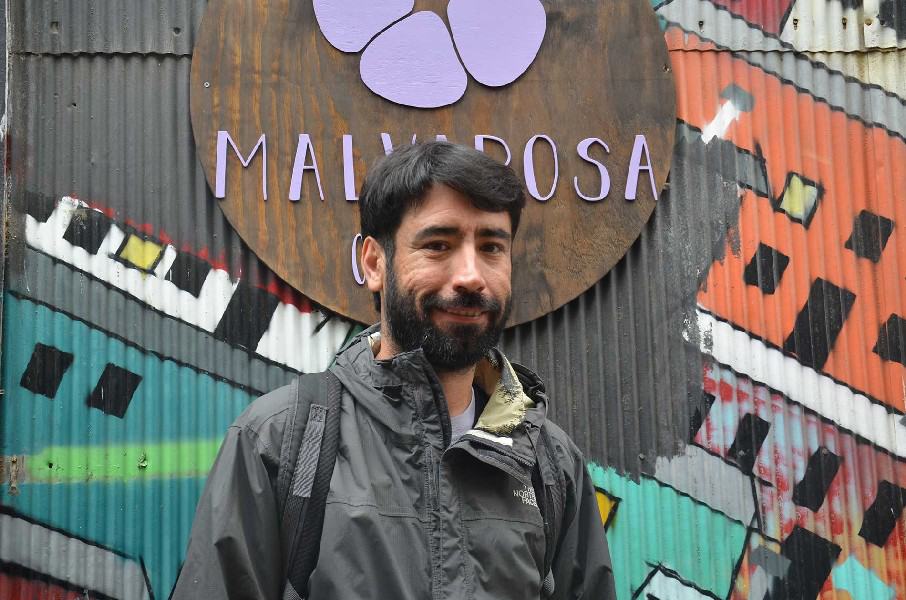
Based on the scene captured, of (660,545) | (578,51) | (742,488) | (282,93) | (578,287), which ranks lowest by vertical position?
(660,545)

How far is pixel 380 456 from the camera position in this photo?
1842 mm

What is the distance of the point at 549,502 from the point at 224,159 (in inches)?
93.5

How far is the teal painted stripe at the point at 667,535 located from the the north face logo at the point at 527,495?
6.14 ft

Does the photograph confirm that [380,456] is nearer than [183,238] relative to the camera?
Yes

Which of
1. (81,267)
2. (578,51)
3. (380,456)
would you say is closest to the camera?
(380,456)

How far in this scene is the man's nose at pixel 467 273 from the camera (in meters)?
1.98

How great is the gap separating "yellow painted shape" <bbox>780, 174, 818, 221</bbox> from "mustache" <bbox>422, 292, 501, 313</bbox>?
252cm

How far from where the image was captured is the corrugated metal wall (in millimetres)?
3643

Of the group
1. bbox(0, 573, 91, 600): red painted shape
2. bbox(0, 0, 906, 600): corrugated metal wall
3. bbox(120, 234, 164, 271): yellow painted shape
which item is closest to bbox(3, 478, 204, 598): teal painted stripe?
bbox(0, 0, 906, 600): corrugated metal wall

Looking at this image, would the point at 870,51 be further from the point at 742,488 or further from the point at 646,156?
the point at 742,488

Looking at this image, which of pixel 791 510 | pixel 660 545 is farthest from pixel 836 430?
pixel 660 545

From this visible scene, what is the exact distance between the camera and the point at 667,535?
379 centimetres

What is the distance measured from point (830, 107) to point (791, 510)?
189 cm

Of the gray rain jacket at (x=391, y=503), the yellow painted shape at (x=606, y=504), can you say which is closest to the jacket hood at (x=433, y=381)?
the gray rain jacket at (x=391, y=503)
